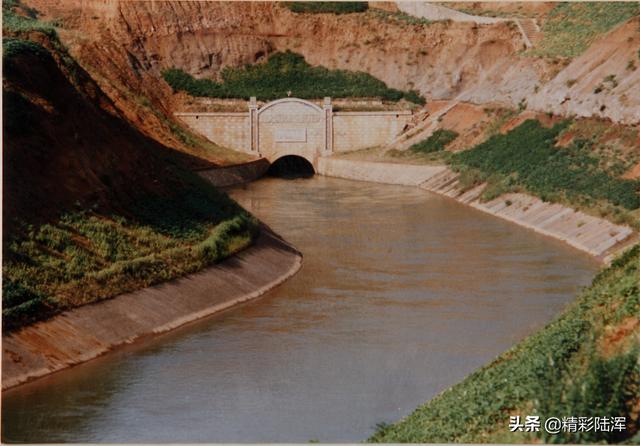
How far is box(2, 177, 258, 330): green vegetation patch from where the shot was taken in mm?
27016

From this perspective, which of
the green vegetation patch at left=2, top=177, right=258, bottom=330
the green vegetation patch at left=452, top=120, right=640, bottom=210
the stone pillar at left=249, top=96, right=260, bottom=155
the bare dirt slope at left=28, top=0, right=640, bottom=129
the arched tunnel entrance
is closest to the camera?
the green vegetation patch at left=2, top=177, right=258, bottom=330

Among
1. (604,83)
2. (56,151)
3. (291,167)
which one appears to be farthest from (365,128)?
(56,151)

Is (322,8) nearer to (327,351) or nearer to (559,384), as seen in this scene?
(327,351)

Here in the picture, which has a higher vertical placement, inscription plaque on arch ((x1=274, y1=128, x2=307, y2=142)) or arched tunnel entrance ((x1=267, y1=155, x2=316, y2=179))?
inscription plaque on arch ((x1=274, y1=128, x2=307, y2=142))

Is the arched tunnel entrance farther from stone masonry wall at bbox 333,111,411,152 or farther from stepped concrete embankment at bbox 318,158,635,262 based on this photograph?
stone masonry wall at bbox 333,111,411,152

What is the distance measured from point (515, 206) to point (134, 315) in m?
27.1

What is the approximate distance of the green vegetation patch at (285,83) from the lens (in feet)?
293

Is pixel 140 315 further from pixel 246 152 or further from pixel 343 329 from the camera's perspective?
pixel 246 152

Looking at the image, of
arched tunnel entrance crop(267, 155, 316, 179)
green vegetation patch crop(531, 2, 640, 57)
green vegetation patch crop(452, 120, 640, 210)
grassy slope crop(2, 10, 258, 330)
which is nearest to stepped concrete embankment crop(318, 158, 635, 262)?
green vegetation patch crop(452, 120, 640, 210)

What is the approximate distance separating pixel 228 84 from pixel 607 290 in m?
70.6

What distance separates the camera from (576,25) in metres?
79.8

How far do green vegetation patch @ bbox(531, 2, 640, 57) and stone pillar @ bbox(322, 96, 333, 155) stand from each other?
1365 cm

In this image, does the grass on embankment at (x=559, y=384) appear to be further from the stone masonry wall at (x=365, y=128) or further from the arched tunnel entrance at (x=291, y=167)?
the arched tunnel entrance at (x=291, y=167)

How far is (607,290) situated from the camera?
2241 cm
